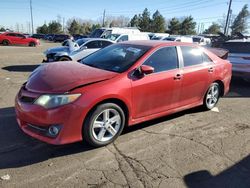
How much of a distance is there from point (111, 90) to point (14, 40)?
3046 centimetres

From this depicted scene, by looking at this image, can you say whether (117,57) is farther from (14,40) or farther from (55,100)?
(14,40)

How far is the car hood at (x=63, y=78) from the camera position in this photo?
3.73 metres

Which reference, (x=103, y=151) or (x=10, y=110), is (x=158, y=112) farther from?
(x=10, y=110)

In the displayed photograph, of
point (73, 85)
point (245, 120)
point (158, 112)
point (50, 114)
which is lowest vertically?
point (245, 120)

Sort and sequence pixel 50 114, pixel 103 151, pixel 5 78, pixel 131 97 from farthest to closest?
pixel 5 78 < pixel 131 97 < pixel 103 151 < pixel 50 114

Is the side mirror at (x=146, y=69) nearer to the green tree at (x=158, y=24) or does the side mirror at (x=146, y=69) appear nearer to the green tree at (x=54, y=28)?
the green tree at (x=158, y=24)

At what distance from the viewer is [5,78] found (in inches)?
350

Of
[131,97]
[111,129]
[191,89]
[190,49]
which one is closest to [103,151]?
[111,129]

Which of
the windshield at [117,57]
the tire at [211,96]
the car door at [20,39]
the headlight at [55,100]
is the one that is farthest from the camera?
the car door at [20,39]

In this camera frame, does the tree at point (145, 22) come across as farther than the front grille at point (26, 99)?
Yes

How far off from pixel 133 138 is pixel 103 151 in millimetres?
675

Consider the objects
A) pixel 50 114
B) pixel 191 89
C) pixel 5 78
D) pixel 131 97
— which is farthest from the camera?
pixel 5 78

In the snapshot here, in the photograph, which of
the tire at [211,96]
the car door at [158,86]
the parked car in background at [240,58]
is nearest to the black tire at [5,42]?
the parked car in background at [240,58]

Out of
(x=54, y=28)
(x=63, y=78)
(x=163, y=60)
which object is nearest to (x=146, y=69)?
(x=163, y=60)
